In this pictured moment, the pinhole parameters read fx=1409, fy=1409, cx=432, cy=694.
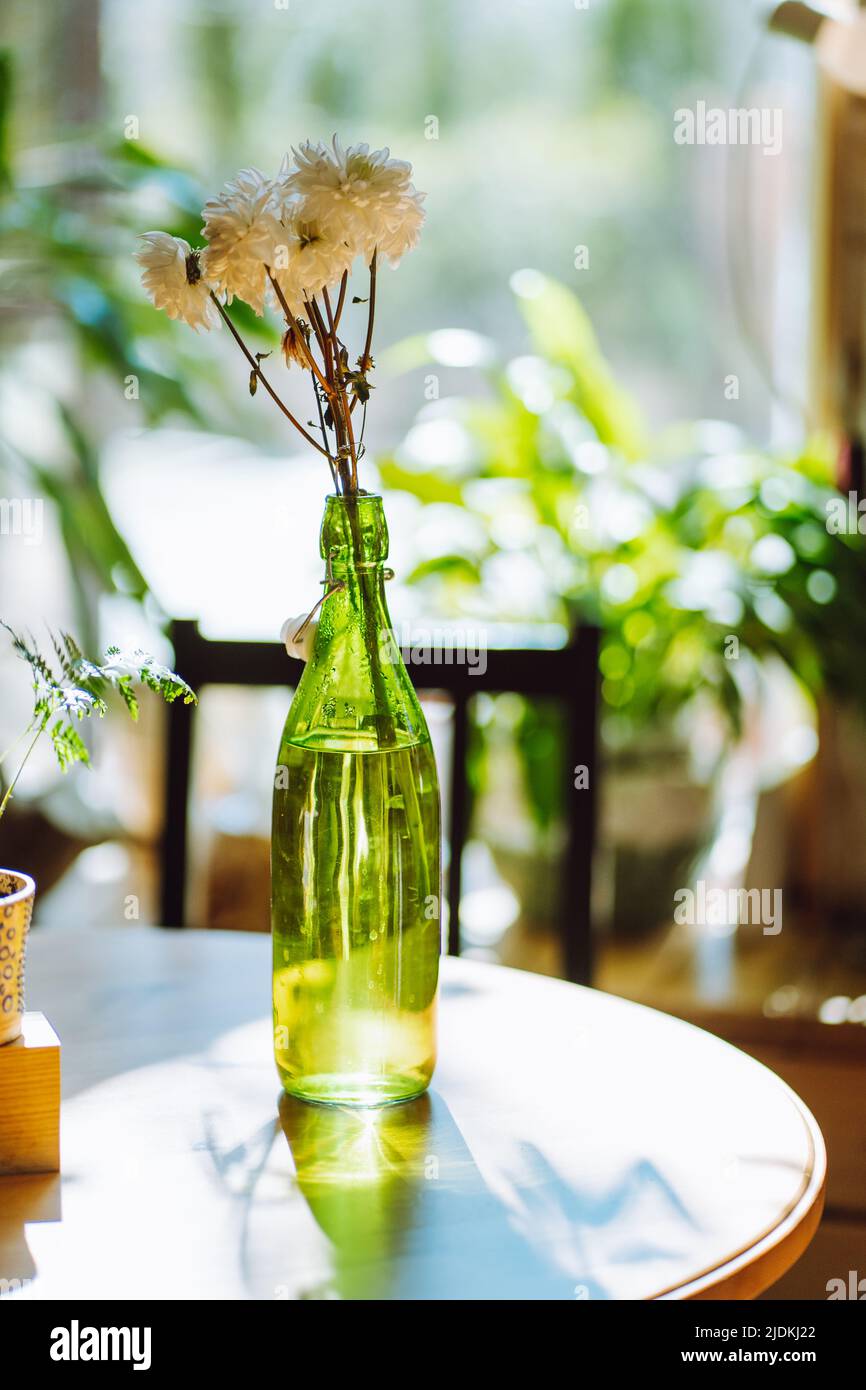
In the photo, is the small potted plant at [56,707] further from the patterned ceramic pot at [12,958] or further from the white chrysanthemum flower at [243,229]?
the white chrysanthemum flower at [243,229]

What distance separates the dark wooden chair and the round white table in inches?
12.3

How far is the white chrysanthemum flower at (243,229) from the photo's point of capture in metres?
0.70

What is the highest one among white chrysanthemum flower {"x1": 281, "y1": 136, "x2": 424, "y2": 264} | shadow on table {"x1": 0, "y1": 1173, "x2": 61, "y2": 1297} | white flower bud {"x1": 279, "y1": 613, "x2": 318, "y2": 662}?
white chrysanthemum flower {"x1": 281, "y1": 136, "x2": 424, "y2": 264}

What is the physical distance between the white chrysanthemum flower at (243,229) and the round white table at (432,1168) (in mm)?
460

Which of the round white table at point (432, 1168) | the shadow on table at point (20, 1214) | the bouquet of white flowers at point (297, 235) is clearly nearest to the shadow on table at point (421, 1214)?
the round white table at point (432, 1168)

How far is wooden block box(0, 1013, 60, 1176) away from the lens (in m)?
0.72

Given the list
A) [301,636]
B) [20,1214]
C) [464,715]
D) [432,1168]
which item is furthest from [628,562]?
[20,1214]

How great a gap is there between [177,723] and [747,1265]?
803 mm

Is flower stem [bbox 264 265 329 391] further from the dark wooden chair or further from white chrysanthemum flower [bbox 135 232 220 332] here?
the dark wooden chair

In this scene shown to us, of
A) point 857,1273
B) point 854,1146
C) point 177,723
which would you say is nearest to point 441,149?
point 177,723

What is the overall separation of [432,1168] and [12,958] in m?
0.25

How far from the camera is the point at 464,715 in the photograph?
134 centimetres

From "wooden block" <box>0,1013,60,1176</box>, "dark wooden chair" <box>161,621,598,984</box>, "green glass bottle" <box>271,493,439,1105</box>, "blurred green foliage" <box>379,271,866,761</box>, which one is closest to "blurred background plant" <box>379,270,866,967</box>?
"blurred green foliage" <box>379,271,866,761</box>

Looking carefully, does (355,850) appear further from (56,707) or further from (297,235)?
(297,235)
